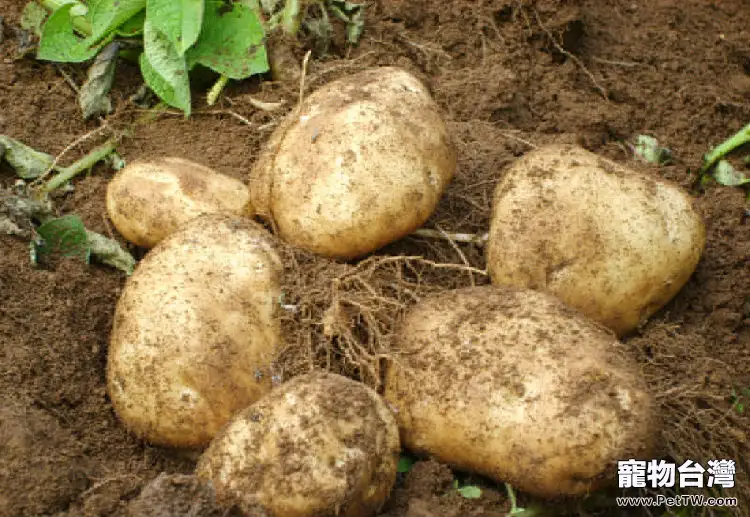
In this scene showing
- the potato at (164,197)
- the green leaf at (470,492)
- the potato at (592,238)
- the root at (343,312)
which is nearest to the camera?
the green leaf at (470,492)

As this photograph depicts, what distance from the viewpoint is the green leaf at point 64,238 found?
7.25 ft

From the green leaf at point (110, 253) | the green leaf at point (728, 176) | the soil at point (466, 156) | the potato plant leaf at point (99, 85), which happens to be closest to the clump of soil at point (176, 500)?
the soil at point (466, 156)

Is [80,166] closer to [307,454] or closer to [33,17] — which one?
[33,17]

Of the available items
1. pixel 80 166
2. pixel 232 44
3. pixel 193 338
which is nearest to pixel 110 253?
pixel 80 166

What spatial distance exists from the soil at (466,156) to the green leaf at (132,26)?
0.52ft

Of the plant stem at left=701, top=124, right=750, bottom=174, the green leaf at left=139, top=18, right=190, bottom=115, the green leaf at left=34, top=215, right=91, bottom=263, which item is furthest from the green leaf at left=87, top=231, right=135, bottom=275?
the plant stem at left=701, top=124, right=750, bottom=174

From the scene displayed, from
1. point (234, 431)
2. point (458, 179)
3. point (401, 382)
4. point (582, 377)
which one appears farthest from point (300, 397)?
point (458, 179)

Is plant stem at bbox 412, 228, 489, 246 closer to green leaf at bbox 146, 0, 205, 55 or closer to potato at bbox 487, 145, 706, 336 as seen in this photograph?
potato at bbox 487, 145, 706, 336

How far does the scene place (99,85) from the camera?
8.59ft

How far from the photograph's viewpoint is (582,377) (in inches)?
68.2

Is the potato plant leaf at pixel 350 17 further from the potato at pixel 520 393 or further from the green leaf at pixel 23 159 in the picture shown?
the potato at pixel 520 393

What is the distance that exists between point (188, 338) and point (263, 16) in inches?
45.7

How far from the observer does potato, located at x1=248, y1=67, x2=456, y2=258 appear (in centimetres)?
200

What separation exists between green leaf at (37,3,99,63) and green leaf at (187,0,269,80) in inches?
12.0
